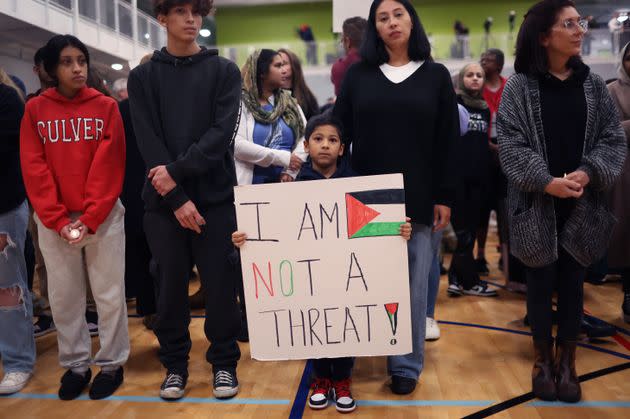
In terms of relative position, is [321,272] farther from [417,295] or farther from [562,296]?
[562,296]

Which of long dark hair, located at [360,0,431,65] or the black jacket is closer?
long dark hair, located at [360,0,431,65]

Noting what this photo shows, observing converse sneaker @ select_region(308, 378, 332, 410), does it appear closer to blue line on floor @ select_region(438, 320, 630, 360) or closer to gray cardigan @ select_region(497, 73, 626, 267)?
gray cardigan @ select_region(497, 73, 626, 267)

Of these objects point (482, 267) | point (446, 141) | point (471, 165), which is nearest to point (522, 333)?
point (471, 165)

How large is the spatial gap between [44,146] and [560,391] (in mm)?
2367

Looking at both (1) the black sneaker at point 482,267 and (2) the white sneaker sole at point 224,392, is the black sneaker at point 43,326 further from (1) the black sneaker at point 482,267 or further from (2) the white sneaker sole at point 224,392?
(1) the black sneaker at point 482,267

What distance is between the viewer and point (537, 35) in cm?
227

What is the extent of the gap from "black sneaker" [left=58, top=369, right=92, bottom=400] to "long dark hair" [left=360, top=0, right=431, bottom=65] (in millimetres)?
1860

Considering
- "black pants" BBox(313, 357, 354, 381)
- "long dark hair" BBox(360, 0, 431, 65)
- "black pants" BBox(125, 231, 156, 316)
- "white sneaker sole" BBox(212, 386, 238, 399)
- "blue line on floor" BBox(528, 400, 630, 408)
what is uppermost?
"long dark hair" BBox(360, 0, 431, 65)

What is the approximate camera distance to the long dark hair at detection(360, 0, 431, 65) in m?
2.22

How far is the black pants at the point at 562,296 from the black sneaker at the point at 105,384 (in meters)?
1.84

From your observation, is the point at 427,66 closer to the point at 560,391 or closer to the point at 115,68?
the point at 560,391

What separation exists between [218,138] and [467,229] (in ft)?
7.31

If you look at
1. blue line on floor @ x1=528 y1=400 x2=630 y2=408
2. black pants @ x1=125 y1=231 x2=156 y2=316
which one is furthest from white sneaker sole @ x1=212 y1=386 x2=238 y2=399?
blue line on floor @ x1=528 y1=400 x2=630 y2=408

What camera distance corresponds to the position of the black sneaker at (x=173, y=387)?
2.34 metres
